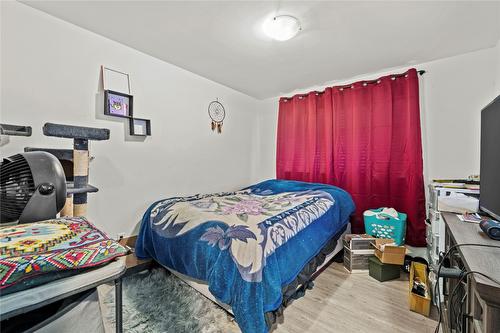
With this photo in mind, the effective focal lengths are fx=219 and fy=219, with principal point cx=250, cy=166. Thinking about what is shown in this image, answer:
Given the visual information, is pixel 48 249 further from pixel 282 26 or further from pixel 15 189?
pixel 282 26

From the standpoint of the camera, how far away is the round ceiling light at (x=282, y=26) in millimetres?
1782

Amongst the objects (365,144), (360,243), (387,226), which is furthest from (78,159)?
(365,144)

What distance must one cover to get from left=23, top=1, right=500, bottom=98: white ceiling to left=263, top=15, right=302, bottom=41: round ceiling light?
0.05 meters

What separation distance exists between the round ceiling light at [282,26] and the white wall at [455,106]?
1698mm

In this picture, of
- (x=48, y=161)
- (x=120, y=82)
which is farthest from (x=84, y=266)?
(x=120, y=82)

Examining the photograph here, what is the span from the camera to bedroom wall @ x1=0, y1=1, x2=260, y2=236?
5.74ft

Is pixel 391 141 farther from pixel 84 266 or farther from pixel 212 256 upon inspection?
pixel 84 266

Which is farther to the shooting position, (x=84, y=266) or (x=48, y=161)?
(x=48, y=161)

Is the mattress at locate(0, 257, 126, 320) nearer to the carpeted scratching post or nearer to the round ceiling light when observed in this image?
the carpeted scratching post

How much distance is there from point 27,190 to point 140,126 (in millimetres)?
1829

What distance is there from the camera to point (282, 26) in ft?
5.96

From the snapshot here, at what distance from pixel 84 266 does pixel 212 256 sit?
969 mm

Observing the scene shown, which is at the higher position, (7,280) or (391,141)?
(391,141)

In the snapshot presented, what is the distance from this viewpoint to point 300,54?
2.41 metres
